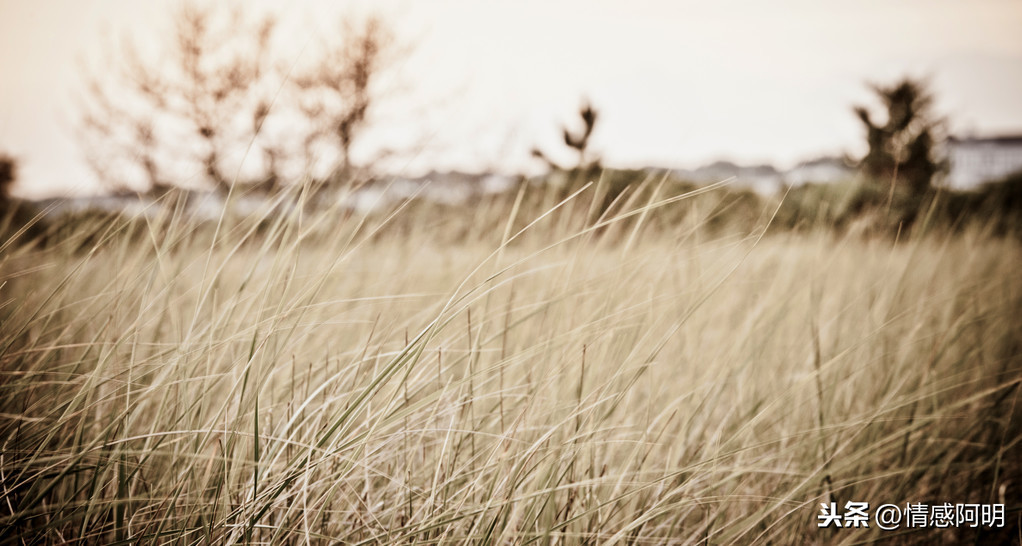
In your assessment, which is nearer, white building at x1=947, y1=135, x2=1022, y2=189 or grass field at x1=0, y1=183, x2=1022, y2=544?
grass field at x1=0, y1=183, x2=1022, y2=544

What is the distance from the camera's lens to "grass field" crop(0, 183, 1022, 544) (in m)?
0.68

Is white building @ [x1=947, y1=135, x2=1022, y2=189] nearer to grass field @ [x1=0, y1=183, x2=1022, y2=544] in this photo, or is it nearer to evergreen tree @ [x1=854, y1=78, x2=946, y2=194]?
evergreen tree @ [x1=854, y1=78, x2=946, y2=194]

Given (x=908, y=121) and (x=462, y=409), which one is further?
(x=908, y=121)

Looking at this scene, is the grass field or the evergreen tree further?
the evergreen tree

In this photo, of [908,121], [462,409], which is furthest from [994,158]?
[462,409]

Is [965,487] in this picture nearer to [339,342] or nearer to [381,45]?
[339,342]

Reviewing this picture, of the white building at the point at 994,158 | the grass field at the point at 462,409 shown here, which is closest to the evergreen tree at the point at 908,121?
the white building at the point at 994,158

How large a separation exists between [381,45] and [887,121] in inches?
410

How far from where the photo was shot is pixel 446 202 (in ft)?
11.7

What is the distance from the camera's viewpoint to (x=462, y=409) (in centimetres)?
97

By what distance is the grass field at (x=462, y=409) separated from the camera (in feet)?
2.23

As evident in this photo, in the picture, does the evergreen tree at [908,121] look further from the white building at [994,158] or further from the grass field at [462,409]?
the grass field at [462,409]

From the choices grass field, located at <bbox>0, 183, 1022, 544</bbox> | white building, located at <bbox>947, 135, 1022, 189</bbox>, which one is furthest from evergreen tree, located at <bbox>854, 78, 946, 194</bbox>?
grass field, located at <bbox>0, 183, 1022, 544</bbox>

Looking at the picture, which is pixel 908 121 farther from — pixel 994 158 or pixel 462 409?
pixel 462 409
